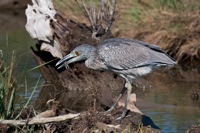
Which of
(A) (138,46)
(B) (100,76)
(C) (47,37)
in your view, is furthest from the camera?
(B) (100,76)

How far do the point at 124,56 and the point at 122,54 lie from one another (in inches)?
1.9

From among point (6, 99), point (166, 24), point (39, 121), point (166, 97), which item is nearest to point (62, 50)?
point (166, 97)

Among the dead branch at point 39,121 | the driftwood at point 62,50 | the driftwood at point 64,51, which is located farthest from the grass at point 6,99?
the driftwood at point 62,50

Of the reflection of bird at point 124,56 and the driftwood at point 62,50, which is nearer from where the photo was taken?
the reflection of bird at point 124,56

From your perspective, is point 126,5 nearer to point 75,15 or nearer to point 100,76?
point 75,15

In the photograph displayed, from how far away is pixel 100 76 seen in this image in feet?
39.7

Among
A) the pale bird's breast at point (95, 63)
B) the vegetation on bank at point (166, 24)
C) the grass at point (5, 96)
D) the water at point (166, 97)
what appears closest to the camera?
the grass at point (5, 96)

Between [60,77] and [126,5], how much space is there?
386 cm

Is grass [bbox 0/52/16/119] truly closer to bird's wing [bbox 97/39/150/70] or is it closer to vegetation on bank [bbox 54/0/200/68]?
bird's wing [bbox 97/39/150/70]

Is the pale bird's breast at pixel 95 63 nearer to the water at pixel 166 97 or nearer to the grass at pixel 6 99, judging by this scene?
the water at pixel 166 97

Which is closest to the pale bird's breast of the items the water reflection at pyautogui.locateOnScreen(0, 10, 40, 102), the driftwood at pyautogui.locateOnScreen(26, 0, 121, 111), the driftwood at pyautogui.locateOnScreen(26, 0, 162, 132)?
the driftwood at pyautogui.locateOnScreen(26, 0, 162, 132)

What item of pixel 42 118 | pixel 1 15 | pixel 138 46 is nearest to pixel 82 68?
pixel 138 46

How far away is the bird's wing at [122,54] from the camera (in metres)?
8.45

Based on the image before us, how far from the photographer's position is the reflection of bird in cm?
843
